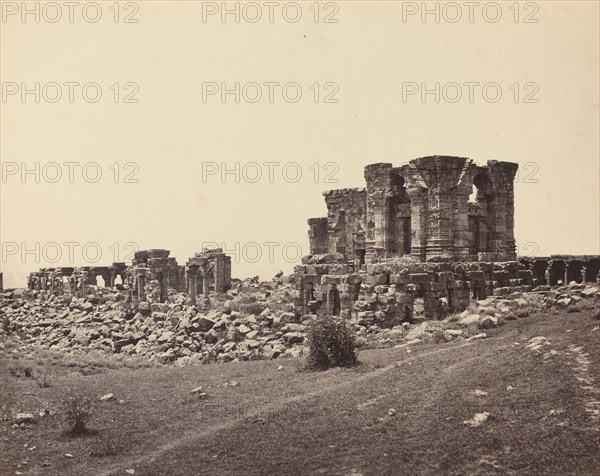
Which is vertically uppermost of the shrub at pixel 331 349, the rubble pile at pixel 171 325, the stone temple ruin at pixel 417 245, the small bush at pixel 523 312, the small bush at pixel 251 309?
the stone temple ruin at pixel 417 245

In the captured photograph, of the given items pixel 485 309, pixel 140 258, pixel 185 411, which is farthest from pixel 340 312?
pixel 140 258

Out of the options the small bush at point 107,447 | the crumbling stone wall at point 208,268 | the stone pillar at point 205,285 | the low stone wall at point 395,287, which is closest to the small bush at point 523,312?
the low stone wall at point 395,287

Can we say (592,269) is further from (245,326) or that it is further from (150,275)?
(150,275)

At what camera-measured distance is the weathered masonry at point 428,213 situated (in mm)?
26000

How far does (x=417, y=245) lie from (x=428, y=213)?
1468 mm

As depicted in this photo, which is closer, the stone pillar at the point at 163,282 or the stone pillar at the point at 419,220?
the stone pillar at the point at 419,220

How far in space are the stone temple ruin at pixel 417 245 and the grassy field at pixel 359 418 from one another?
6.78 metres

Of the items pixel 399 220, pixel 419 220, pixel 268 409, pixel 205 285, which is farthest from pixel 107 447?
pixel 205 285

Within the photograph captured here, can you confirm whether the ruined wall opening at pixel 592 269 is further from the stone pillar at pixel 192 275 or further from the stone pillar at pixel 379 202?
the stone pillar at pixel 192 275

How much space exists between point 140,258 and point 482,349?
30315mm

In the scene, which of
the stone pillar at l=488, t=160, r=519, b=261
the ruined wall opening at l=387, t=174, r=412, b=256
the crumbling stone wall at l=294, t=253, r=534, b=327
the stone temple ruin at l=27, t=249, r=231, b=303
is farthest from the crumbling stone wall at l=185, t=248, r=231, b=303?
the stone pillar at l=488, t=160, r=519, b=261

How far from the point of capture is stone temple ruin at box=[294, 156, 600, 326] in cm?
2305

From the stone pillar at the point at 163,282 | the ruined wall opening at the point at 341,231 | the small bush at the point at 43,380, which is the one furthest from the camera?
the stone pillar at the point at 163,282

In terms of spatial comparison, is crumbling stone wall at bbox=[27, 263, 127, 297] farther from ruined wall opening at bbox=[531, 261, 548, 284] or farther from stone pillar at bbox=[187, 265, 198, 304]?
ruined wall opening at bbox=[531, 261, 548, 284]
